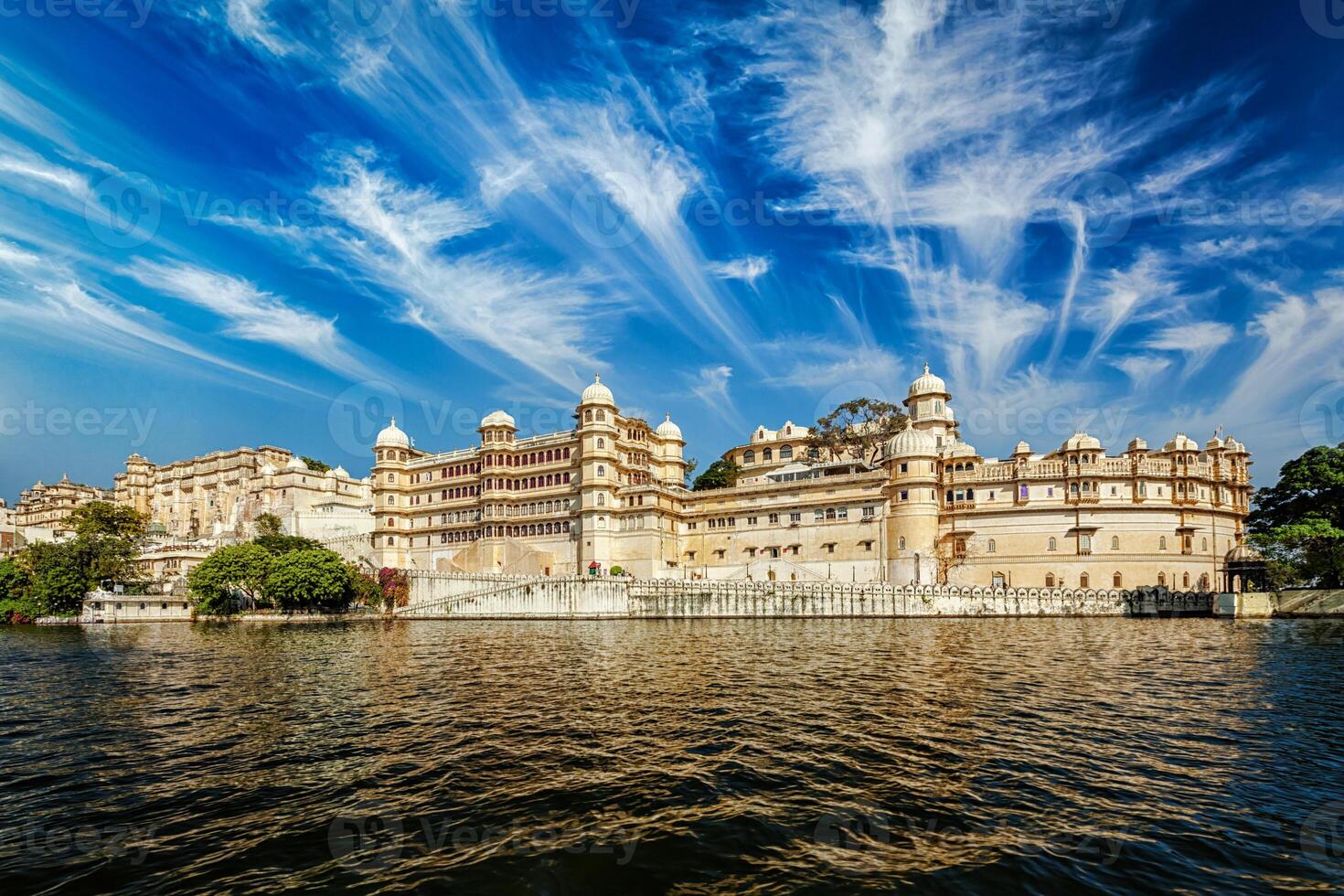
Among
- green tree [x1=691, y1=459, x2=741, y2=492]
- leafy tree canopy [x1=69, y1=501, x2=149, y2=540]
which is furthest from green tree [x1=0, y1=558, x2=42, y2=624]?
green tree [x1=691, y1=459, x2=741, y2=492]

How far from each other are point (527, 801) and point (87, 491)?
573 ft

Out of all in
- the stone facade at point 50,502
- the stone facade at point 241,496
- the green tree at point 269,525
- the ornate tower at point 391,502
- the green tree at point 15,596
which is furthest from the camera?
the stone facade at point 50,502

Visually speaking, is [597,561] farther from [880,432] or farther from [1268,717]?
[1268,717]

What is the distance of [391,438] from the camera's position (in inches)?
3403

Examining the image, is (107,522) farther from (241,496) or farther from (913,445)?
(913,445)

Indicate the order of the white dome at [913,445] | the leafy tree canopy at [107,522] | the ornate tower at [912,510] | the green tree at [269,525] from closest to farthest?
1. the ornate tower at [912,510]
2. the white dome at [913,445]
3. the leafy tree canopy at [107,522]
4. the green tree at [269,525]

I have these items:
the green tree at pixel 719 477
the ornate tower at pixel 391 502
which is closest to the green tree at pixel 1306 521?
the green tree at pixel 719 477

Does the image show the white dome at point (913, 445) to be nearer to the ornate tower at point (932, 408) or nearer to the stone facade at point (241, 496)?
the ornate tower at point (932, 408)

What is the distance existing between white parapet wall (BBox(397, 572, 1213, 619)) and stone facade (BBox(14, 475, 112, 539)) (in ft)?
384

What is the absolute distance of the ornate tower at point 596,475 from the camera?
7075cm

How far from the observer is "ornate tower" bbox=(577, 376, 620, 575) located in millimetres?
70750

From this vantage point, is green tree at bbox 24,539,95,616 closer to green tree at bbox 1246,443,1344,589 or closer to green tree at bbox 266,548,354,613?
green tree at bbox 266,548,354,613

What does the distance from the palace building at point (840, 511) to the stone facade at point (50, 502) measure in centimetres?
9232

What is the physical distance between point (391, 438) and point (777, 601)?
180ft
